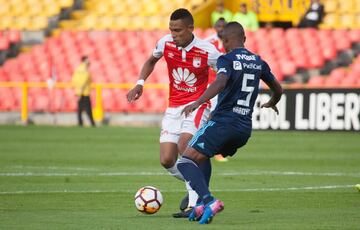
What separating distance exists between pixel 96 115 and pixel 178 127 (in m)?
20.6

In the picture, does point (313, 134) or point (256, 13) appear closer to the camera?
point (313, 134)

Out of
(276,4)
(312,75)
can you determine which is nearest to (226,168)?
(312,75)

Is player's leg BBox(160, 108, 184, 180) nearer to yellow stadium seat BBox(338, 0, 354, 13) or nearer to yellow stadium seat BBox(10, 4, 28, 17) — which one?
yellow stadium seat BBox(338, 0, 354, 13)

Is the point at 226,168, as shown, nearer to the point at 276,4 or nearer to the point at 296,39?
the point at 296,39

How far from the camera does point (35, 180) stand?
15.3m

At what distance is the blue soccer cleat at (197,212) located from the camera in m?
10.5

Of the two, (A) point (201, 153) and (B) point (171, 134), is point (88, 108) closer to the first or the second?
(B) point (171, 134)

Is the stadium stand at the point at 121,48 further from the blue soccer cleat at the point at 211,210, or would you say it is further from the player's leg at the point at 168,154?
the blue soccer cleat at the point at 211,210

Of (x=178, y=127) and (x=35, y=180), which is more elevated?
(x=178, y=127)

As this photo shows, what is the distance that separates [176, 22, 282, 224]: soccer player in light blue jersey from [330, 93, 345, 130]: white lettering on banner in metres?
15.9

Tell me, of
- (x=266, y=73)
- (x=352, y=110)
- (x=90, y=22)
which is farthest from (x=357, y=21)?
(x=266, y=73)

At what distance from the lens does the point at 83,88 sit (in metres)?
30.7

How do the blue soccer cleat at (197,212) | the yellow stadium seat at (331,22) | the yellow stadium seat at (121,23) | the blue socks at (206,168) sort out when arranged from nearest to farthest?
the blue soccer cleat at (197,212) → the blue socks at (206,168) → the yellow stadium seat at (331,22) → the yellow stadium seat at (121,23)

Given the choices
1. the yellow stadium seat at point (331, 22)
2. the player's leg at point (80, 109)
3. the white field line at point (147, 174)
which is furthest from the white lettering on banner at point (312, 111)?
the white field line at point (147, 174)
